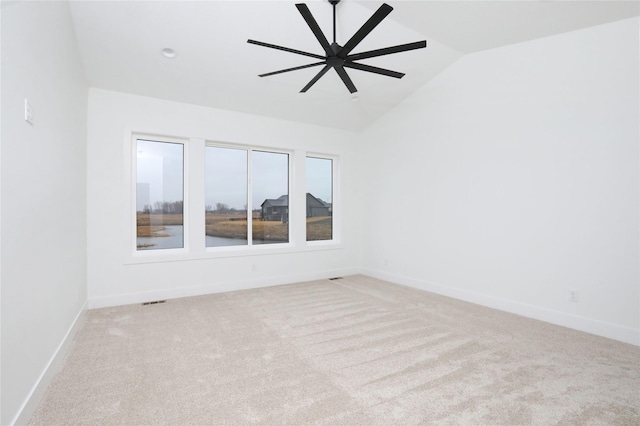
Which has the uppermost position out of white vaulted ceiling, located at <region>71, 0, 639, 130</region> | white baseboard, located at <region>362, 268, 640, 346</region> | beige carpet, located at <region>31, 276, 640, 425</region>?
white vaulted ceiling, located at <region>71, 0, 639, 130</region>

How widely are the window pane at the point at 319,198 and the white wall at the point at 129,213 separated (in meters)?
0.37

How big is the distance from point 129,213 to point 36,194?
2.07 metres

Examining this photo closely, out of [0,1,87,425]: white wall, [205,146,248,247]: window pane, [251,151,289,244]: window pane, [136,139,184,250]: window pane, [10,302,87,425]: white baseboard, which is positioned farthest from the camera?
[251,151,289,244]: window pane

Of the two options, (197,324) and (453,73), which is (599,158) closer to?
(453,73)

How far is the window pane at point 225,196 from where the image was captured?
183 inches

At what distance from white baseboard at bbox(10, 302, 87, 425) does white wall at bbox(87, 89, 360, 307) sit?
3.08 feet

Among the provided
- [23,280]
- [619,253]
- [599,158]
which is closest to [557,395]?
[619,253]

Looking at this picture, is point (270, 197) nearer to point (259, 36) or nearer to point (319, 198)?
point (319, 198)

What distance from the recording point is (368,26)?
2.29m

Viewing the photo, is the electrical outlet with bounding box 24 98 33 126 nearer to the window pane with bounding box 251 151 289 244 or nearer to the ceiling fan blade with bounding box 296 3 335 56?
the ceiling fan blade with bounding box 296 3 335 56

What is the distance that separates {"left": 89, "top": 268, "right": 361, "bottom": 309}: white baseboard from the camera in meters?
3.80

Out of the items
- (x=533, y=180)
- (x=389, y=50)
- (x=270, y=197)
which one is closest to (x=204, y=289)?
(x=270, y=197)

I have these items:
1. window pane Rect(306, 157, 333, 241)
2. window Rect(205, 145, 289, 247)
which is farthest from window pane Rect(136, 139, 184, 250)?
window pane Rect(306, 157, 333, 241)

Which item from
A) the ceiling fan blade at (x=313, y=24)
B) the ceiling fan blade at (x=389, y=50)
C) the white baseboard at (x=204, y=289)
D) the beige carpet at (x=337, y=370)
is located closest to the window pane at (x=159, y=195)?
the white baseboard at (x=204, y=289)
